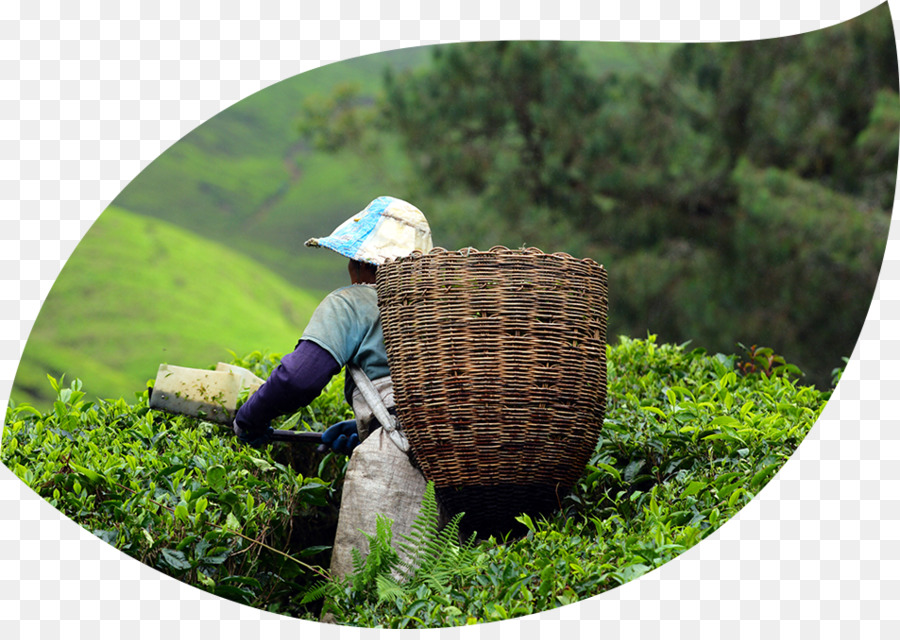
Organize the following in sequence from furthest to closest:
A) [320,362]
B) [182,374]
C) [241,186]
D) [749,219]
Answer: [241,186] → [749,219] → [182,374] → [320,362]

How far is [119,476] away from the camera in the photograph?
9.32ft

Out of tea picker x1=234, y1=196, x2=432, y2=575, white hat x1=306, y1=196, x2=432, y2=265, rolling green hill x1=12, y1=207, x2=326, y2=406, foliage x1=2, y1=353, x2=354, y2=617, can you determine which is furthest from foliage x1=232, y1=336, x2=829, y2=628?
rolling green hill x1=12, y1=207, x2=326, y2=406

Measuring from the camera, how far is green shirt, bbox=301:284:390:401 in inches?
109

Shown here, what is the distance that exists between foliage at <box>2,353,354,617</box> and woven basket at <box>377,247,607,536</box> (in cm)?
61

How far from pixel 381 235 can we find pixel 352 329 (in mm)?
333

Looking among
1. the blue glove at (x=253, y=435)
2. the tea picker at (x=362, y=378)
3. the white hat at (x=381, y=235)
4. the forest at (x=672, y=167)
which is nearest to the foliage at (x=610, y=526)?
the tea picker at (x=362, y=378)

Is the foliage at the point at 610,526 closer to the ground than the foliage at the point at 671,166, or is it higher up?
closer to the ground

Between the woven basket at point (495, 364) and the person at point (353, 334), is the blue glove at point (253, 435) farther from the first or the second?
the woven basket at point (495, 364)

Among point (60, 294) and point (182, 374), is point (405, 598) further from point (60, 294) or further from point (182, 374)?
point (60, 294)

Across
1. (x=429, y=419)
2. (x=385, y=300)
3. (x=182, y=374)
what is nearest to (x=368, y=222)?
(x=385, y=300)

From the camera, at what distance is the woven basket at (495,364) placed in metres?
2.50

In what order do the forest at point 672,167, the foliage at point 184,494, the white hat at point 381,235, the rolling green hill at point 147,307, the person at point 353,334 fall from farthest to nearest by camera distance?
the rolling green hill at point 147,307, the forest at point 672,167, the white hat at point 381,235, the person at point 353,334, the foliage at point 184,494

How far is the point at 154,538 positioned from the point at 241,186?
Result: 9276mm

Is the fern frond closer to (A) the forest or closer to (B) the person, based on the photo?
(B) the person
